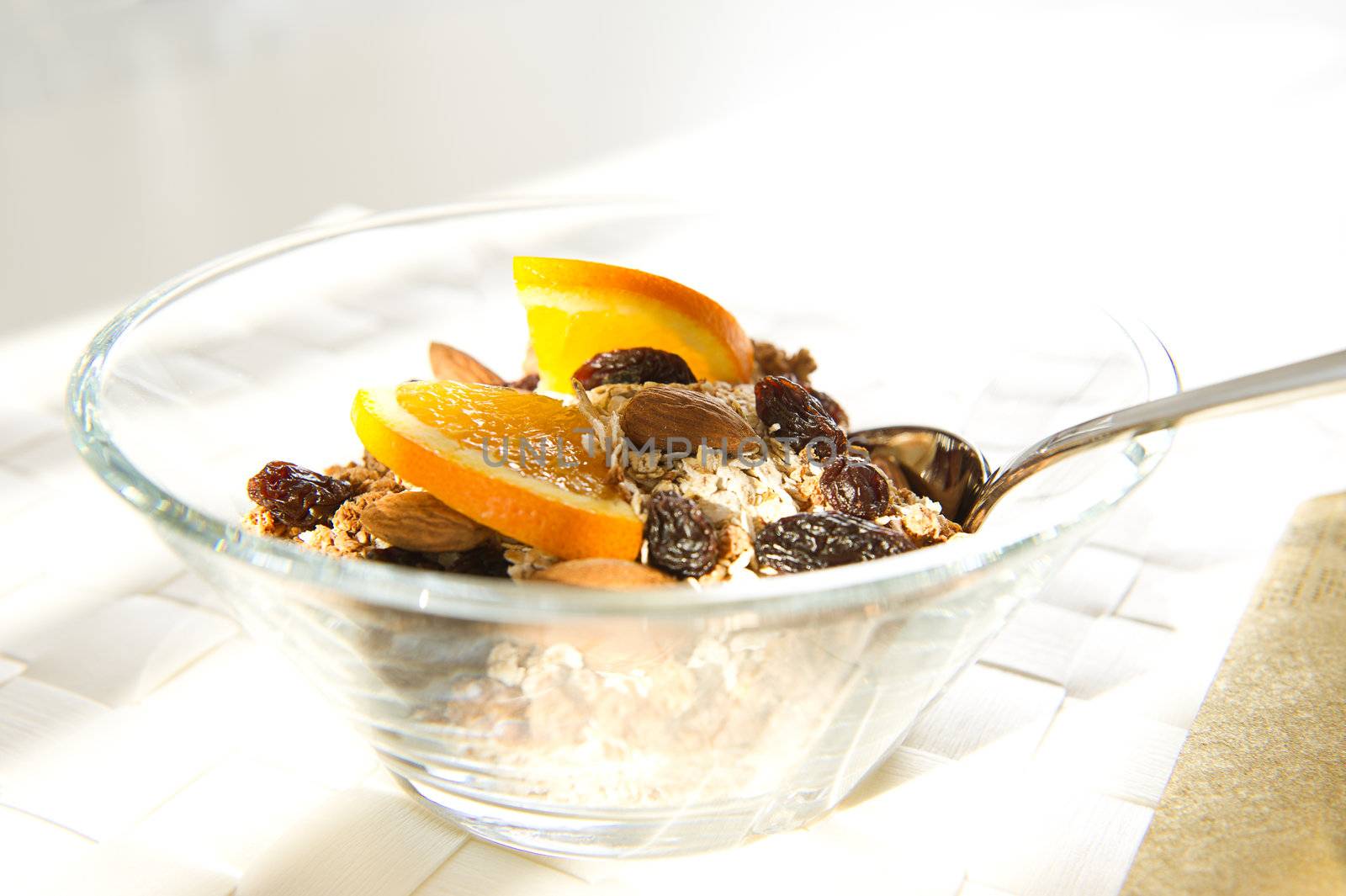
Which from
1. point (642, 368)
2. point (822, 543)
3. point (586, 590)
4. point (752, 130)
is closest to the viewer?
point (586, 590)

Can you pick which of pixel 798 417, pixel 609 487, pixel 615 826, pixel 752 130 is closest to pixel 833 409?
pixel 798 417

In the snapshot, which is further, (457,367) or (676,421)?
(457,367)

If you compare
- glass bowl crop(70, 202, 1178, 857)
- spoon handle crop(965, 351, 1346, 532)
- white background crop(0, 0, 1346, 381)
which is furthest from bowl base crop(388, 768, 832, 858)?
white background crop(0, 0, 1346, 381)

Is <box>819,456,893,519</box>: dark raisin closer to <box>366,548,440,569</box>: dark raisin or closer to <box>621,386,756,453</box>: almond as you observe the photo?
<box>621,386,756,453</box>: almond

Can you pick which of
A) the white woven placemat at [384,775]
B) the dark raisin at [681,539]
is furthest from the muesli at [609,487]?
A: the white woven placemat at [384,775]

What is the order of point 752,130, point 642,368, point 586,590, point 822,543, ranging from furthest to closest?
point 752,130 → point 642,368 → point 822,543 → point 586,590

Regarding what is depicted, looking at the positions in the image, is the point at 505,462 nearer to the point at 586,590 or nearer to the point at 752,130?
Result: the point at 586,590

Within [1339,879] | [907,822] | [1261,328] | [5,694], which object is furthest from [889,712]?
[1261,328]
